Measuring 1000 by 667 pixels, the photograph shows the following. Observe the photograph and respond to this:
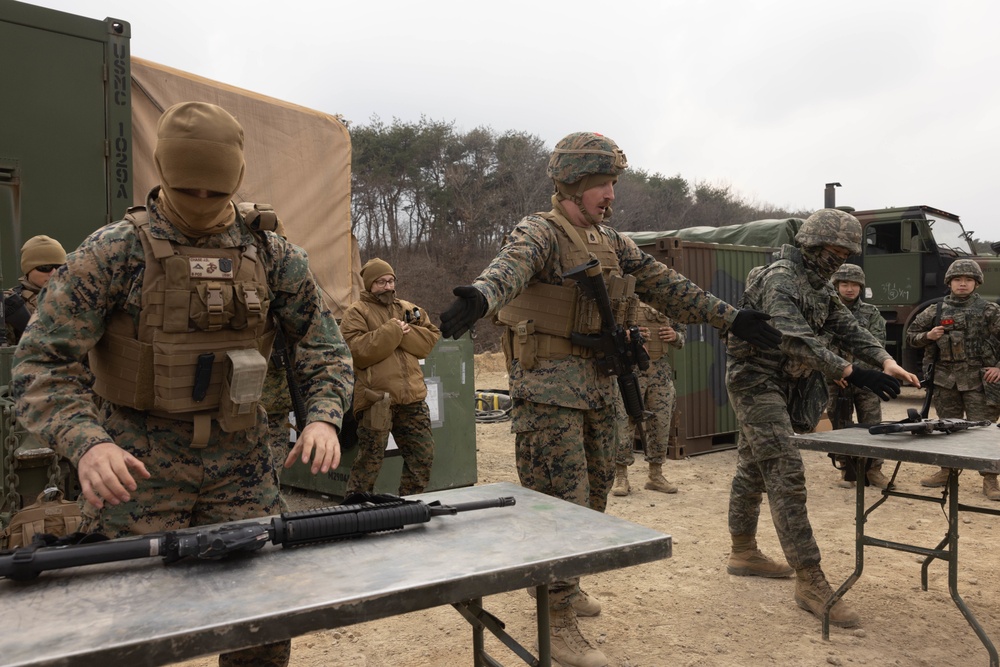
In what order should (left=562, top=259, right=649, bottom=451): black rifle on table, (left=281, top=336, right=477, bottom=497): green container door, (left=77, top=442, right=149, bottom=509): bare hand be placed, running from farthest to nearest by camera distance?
(left=281, top=336, right=477, bottom=497): green container door
(left=562, top=259, right=649, bottom=451): black rifle on table
(left=77, top=442, right=149, bottom=509): bare hand

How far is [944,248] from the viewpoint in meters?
11.9

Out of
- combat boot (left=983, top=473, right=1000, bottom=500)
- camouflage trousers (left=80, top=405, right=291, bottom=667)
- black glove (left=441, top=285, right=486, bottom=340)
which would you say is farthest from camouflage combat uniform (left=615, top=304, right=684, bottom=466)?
camouflage trousers (left=80, top=405, right=291, bottom=667)

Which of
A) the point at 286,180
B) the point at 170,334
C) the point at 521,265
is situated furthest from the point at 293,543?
the point at 286,180

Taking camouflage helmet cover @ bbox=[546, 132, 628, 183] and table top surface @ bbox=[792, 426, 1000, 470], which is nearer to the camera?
table top surface @ bbox=[792, 426, 1000, 470]

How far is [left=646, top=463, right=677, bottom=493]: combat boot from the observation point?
6640 millimetres

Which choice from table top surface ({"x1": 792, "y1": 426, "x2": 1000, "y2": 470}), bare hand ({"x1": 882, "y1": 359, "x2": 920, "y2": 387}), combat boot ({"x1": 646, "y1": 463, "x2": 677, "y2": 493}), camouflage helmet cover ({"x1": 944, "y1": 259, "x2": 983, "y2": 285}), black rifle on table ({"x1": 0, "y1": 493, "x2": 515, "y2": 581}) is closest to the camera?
black rifle on table ({"x1": 0, "y1": 493, "x2": 515, "y2": 581})

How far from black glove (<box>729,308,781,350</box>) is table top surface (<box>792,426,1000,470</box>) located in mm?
476

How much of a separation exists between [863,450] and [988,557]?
239 cm

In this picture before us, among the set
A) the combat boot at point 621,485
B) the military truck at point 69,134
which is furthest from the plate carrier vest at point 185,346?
the combat boot at point 621,485

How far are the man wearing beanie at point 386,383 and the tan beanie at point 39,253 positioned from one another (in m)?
1.86

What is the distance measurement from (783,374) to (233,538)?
314cm

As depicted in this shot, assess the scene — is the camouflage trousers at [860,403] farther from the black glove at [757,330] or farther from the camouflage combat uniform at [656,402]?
the black glove at [757,330]

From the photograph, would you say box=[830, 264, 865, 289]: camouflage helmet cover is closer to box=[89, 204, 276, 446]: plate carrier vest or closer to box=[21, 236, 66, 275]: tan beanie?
box=[89, 204, 276, 446]: plate carrier vest

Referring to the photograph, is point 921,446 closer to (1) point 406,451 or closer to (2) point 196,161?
(2) point 196,161
